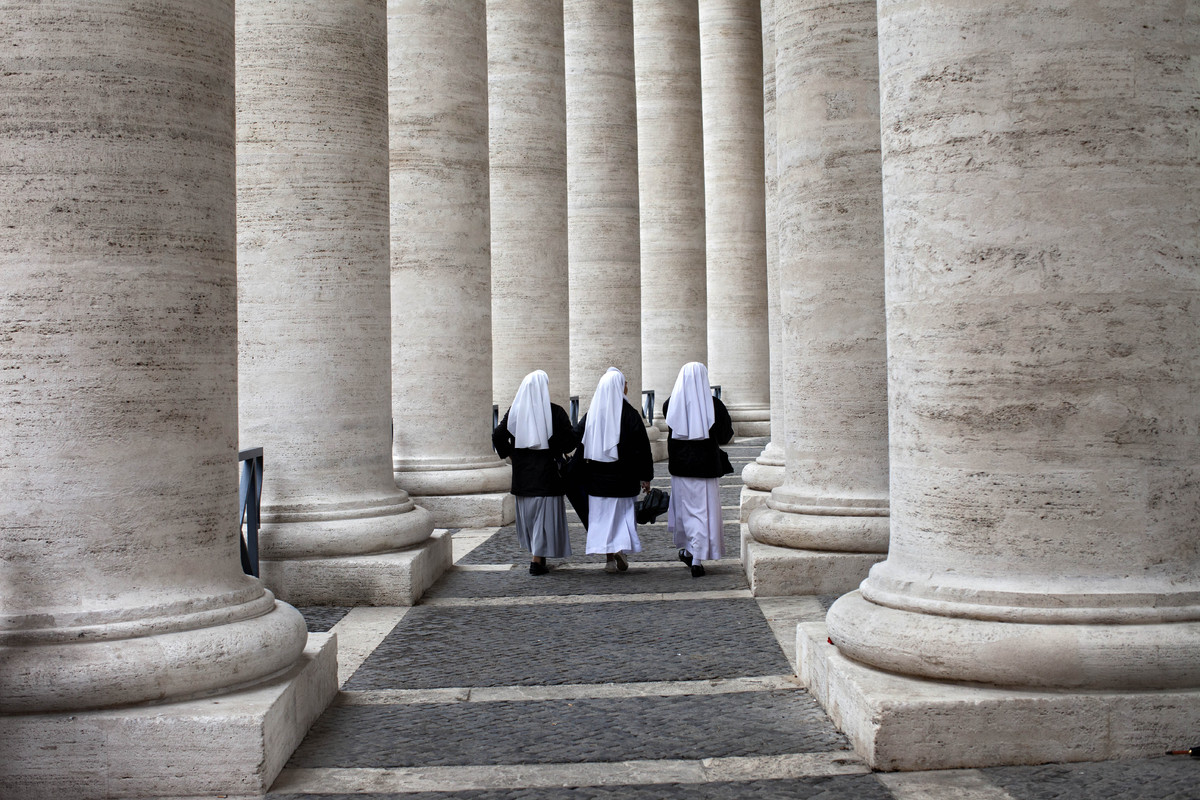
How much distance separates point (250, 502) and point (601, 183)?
22415mm

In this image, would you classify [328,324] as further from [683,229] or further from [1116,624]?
[683,229]

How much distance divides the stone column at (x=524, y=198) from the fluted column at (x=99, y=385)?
19.8 metres

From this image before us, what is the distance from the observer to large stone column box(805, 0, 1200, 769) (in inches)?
341

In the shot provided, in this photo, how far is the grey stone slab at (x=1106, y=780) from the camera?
8.03 meters

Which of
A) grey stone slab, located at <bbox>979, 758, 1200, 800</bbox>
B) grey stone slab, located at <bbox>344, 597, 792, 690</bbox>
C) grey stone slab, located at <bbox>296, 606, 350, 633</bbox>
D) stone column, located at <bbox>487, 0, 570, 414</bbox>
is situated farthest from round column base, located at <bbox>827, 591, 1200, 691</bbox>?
stone column, located at <bbox>487, 0, 570, 414</bbox>

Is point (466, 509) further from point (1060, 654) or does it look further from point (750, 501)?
point (1060, 654)

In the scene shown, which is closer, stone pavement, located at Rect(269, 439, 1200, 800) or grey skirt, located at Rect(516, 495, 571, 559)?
stone pavement, located at Rect(269, 439, 1200, 800)

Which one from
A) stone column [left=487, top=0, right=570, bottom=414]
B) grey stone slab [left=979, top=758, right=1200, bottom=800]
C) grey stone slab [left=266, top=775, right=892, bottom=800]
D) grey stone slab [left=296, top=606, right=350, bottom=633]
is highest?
stone column [left=487, top=0, right=570, bottom=414]

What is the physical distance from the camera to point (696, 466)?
1844 cm

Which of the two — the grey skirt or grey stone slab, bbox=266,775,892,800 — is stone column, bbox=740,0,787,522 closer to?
the grey skirt

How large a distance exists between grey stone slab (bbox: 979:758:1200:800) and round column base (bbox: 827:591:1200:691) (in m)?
0.52

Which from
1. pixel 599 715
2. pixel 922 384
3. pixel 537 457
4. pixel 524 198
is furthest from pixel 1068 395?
pixel 524 198

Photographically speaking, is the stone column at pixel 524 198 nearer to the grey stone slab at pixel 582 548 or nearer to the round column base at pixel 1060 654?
the grey stone slab at pixel 582 548

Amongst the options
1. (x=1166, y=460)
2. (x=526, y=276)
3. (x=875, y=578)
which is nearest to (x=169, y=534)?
(x=875, y=578)
